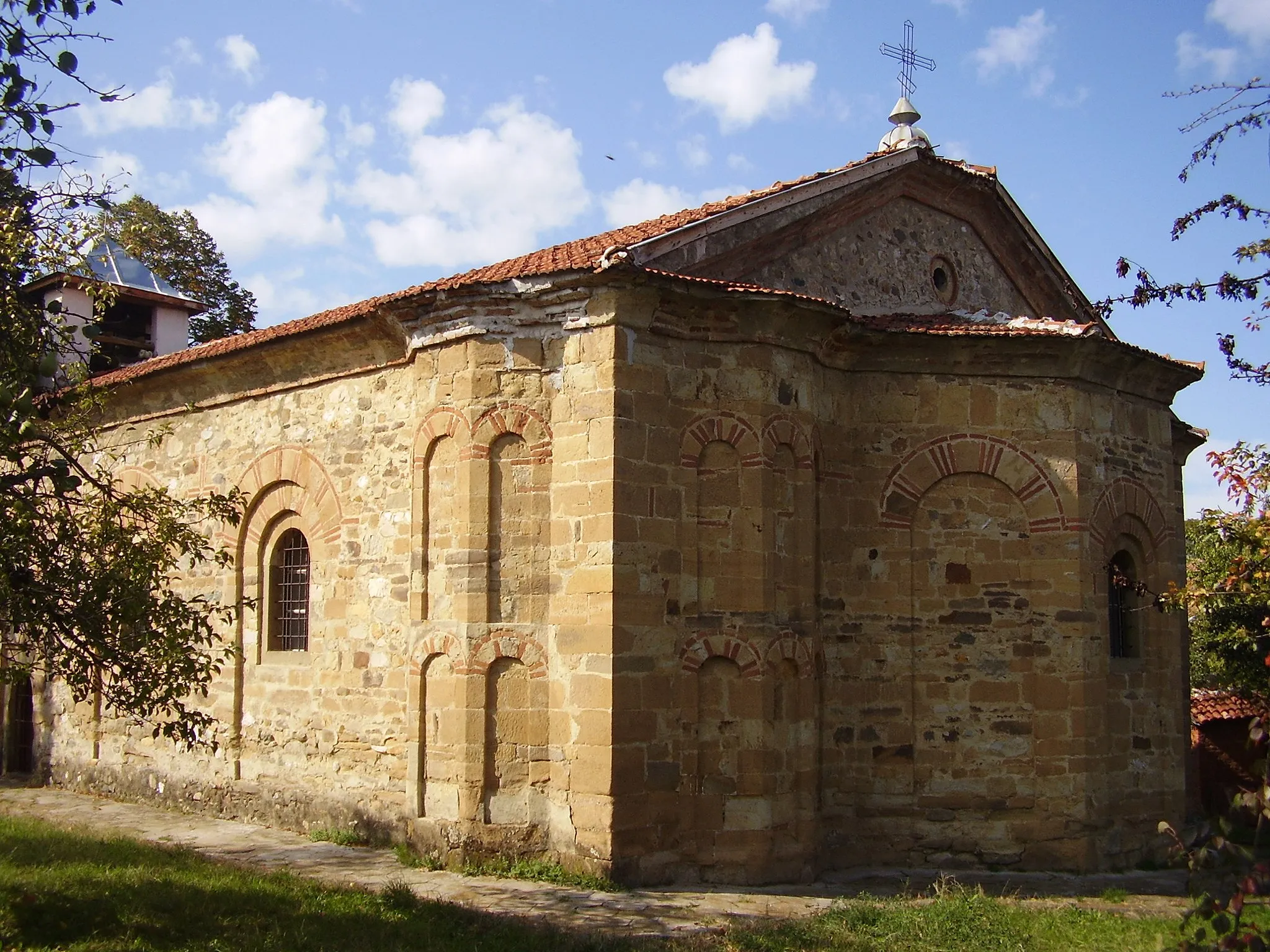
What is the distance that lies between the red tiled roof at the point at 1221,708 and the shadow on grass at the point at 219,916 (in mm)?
10361

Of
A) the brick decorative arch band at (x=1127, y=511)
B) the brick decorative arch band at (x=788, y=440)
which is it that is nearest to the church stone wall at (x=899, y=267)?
the brick decorative arch band at (x=788, y=440)

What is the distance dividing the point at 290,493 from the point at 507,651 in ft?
12.7

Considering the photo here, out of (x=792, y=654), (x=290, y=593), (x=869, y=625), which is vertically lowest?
(x=792, y=654)

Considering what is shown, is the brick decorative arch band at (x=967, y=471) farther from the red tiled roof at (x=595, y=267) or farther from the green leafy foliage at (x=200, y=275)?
the green leafy foliage at (x=200, y=275)

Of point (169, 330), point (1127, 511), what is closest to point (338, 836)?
point (1127, 511)

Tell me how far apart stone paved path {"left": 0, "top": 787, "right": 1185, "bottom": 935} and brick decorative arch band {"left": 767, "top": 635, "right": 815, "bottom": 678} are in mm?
1673

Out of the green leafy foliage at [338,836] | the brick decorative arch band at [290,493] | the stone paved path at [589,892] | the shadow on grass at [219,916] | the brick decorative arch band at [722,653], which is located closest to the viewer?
the shadow on grass at [219,916]

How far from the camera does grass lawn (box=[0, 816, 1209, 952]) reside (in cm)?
696

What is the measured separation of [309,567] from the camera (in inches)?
457

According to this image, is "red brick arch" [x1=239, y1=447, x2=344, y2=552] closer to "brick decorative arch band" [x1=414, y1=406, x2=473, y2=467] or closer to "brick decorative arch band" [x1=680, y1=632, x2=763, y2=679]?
"brick decorative arch band" [x1=414, y1=406, x2=473, y2=467]

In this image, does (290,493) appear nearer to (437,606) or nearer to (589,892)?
(437,606)

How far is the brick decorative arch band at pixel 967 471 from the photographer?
1023cm

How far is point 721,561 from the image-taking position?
9.29 metres

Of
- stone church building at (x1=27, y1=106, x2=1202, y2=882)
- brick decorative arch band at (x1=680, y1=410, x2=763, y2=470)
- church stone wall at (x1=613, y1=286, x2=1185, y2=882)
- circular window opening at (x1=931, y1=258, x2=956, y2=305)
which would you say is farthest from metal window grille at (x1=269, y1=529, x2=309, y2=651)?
circular window opening at (x1=931, y1=258, x2=956, y2=305)
